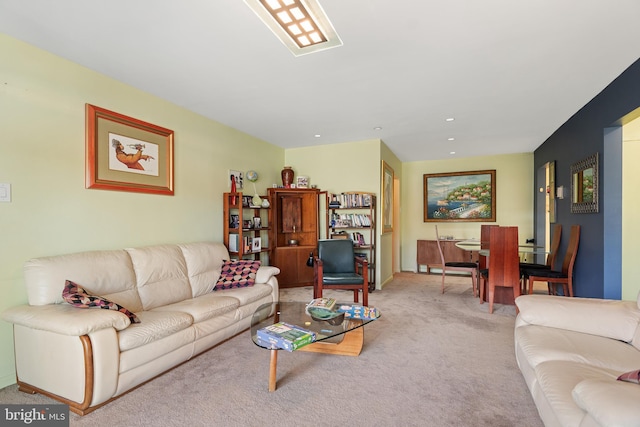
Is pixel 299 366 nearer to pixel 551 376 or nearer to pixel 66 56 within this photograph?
pixel 551 376

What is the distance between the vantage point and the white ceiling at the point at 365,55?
189cm

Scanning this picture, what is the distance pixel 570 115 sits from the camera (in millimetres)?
3865

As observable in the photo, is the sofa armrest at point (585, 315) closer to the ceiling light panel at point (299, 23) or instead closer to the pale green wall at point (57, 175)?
the ceiling light panel at point (299, 23)

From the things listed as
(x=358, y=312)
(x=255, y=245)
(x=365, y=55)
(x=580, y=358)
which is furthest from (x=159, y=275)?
(x=580, y=358)

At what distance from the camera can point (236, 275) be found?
134 inches

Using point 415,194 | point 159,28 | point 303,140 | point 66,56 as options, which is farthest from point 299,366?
point 415,194

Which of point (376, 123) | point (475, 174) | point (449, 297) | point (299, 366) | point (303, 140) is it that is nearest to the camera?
point (299, 366)

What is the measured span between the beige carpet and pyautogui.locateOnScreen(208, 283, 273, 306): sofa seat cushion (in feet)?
1.14

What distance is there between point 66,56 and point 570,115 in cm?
531

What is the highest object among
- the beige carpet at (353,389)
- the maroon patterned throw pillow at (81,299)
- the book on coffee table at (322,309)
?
the maroon patterned throw pillow at (81,299)

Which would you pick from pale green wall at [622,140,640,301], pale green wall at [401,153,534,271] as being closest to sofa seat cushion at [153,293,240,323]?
pale green wall at [622,140,640,301]

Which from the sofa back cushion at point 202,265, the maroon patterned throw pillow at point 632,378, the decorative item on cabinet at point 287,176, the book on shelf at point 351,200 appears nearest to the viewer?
the maroon patterned throw pillow at point 632,378

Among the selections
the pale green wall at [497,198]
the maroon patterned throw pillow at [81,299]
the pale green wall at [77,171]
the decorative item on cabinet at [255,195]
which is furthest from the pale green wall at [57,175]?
the pale green wall at [497,198]

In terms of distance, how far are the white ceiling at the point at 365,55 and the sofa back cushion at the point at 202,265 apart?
1.59 meters
